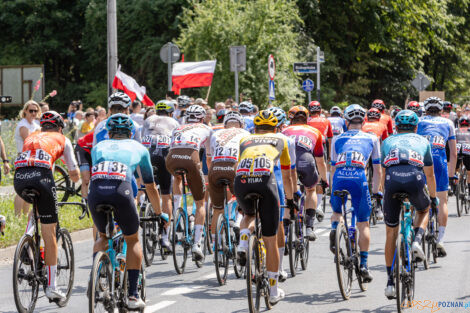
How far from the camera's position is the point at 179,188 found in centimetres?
1130

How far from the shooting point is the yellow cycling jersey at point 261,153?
770cm

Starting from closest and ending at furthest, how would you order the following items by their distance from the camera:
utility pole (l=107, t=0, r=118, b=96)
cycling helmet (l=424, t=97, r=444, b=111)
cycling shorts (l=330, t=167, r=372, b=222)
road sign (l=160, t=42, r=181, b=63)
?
1. cycling shorts (l=330, t=167, r=372, b=222)
2. cycling helmet (l=424, t=97, r=444, b=111)
3. utility pole (l=107, t=0, r=118, b=96)
4. road sign (l=160, t=42, r=181, b=63)

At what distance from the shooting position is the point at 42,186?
809cm

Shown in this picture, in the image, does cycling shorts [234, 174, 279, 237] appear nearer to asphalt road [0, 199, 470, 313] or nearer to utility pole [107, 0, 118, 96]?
asphalt road [0, 199, 470, 313]

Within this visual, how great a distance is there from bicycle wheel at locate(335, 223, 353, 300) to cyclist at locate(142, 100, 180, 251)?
10.6 ft

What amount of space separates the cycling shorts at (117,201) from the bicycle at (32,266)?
120cm

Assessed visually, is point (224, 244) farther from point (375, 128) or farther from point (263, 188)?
point (375, 128)

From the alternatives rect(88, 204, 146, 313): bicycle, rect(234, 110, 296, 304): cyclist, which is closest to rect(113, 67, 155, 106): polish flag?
rect(234, 110, 296, 304): cyclist

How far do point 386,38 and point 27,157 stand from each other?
3720 cm

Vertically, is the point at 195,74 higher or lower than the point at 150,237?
higher

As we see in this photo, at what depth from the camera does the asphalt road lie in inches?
326

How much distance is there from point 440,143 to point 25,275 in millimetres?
6502

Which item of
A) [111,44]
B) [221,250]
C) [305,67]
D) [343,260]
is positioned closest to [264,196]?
[343,260]

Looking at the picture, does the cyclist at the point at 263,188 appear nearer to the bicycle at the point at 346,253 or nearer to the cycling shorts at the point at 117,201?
the bicycle at the point at 346,253
